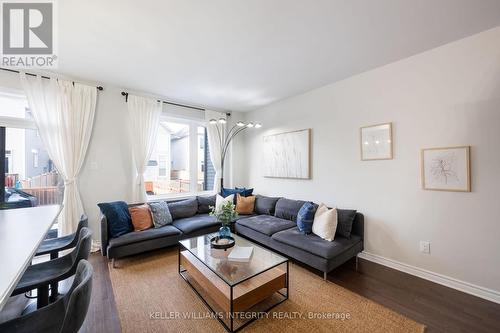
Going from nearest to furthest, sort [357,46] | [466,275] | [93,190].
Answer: [466,275]
[357,46]
[93,190]

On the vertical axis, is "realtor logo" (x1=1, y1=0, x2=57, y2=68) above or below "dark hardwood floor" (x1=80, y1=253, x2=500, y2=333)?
above

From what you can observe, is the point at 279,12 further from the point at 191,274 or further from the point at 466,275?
the point at 466,275

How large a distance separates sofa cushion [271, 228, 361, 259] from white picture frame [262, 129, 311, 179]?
1213 millimetres

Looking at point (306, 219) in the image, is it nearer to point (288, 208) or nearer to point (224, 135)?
point (288, 208)

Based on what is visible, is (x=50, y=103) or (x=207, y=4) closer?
(x=207, y=4)

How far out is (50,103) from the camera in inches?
117

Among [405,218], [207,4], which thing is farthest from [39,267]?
[405,218]

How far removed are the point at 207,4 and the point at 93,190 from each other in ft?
10.5

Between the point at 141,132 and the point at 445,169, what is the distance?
173 inches

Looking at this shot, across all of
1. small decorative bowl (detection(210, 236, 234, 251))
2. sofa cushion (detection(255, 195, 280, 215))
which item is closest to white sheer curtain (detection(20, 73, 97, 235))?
small decorative bowl (detection(210, 236, 234, 251))

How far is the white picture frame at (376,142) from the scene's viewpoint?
2.72 m

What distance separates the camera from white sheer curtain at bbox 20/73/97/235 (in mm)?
2910

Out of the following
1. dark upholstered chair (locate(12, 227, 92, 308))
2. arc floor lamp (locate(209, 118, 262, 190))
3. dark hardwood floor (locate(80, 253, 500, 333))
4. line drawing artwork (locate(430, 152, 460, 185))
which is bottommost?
dark hardwood floor (locate(80, 253, 500, 333))

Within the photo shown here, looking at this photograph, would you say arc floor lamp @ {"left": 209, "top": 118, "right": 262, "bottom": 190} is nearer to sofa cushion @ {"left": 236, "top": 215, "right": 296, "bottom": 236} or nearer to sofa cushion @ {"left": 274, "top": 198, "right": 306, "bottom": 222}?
sofa cushion @ {"left": 236, "top": 215, "right": 296, "bottom": 236}
